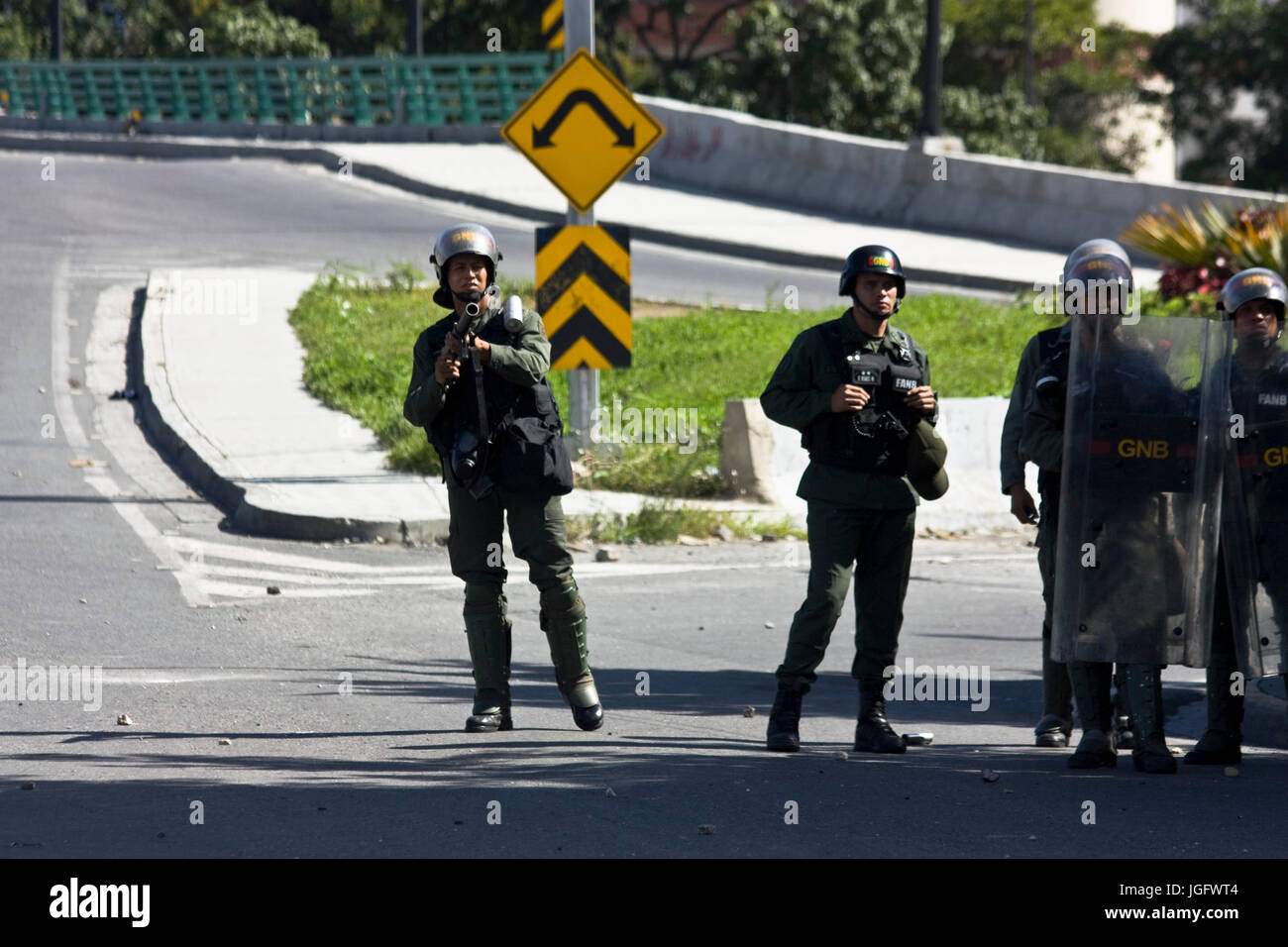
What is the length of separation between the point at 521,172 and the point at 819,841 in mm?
26686

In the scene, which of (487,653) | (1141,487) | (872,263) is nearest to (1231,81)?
(872,263)

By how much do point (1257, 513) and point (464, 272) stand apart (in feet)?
9.70

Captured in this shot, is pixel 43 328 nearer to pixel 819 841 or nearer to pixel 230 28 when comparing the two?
pixel 819 841

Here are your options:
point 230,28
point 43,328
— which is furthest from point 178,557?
point 230,28

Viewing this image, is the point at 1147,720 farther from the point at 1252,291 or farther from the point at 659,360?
the point at 659,360

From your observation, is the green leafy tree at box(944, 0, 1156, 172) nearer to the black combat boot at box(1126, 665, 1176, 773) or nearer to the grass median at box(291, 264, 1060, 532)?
the grass median at box(291, 264, 1060, 532)

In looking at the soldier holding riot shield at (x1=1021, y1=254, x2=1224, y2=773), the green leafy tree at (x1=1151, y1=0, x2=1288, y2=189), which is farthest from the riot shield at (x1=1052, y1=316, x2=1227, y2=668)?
the green leafy tree at (x1=1151, y1=0, x2=1288, y2=189)

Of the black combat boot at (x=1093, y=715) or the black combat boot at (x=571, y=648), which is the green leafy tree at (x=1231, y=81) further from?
the black combat boot at (x=571, y=648)

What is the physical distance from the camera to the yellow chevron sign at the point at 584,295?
12.5 m

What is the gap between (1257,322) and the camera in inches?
261

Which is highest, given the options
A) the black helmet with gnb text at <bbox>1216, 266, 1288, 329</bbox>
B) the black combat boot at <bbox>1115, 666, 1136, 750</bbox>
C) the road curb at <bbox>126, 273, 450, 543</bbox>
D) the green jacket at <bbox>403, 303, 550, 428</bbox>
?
the black helmet with gnb text at <bbox>1216, 266, 1288, 329</bbox>

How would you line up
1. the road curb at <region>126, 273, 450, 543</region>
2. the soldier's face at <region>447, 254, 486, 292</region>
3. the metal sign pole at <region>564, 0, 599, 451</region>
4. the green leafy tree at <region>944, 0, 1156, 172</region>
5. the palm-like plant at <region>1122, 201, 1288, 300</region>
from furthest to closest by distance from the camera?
the green leafy tree at <region>944, 0, 1156, 172</region> < the palm-like plant at <region>1122, 201, 1288, 300</region> < the metal sign pole at <region>564, 0, 599, 451</region> < the road curb at <region>126, 273, 450, 543</region> < the soldier's face at <region>447, 254, 486, 292</region>

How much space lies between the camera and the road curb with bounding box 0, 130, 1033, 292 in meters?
22.8

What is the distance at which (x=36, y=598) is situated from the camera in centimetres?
933
